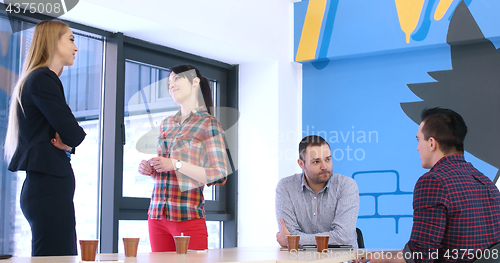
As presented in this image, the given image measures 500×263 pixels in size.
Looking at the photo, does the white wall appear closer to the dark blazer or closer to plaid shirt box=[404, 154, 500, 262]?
the dark blazer

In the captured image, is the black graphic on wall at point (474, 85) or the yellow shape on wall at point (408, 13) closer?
the black graphic on wall at point (474, 85)

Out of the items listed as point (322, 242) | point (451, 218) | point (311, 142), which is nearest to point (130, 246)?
point (322, 242)

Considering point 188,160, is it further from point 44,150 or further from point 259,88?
point 259,88

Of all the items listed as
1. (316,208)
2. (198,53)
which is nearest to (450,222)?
(316,208)

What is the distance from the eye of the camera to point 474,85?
3.53 m

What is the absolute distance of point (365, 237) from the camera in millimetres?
3859

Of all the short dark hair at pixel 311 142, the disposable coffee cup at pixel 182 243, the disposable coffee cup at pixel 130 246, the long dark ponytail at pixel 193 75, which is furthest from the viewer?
the short dark hair at pixel 311 142

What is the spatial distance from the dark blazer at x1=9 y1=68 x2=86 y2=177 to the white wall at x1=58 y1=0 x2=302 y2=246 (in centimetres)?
145

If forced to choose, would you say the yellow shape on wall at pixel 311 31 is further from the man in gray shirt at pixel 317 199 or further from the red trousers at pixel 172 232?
the red trousers at pixel 172 232

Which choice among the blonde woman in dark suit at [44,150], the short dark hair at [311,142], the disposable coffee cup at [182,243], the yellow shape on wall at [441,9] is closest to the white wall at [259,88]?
the short dark hair at [311,142]

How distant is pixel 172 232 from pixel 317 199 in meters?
0.88

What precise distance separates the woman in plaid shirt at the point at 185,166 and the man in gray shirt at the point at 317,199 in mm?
493

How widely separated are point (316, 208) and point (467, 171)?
1025 mm

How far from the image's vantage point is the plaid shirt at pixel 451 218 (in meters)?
1.87
